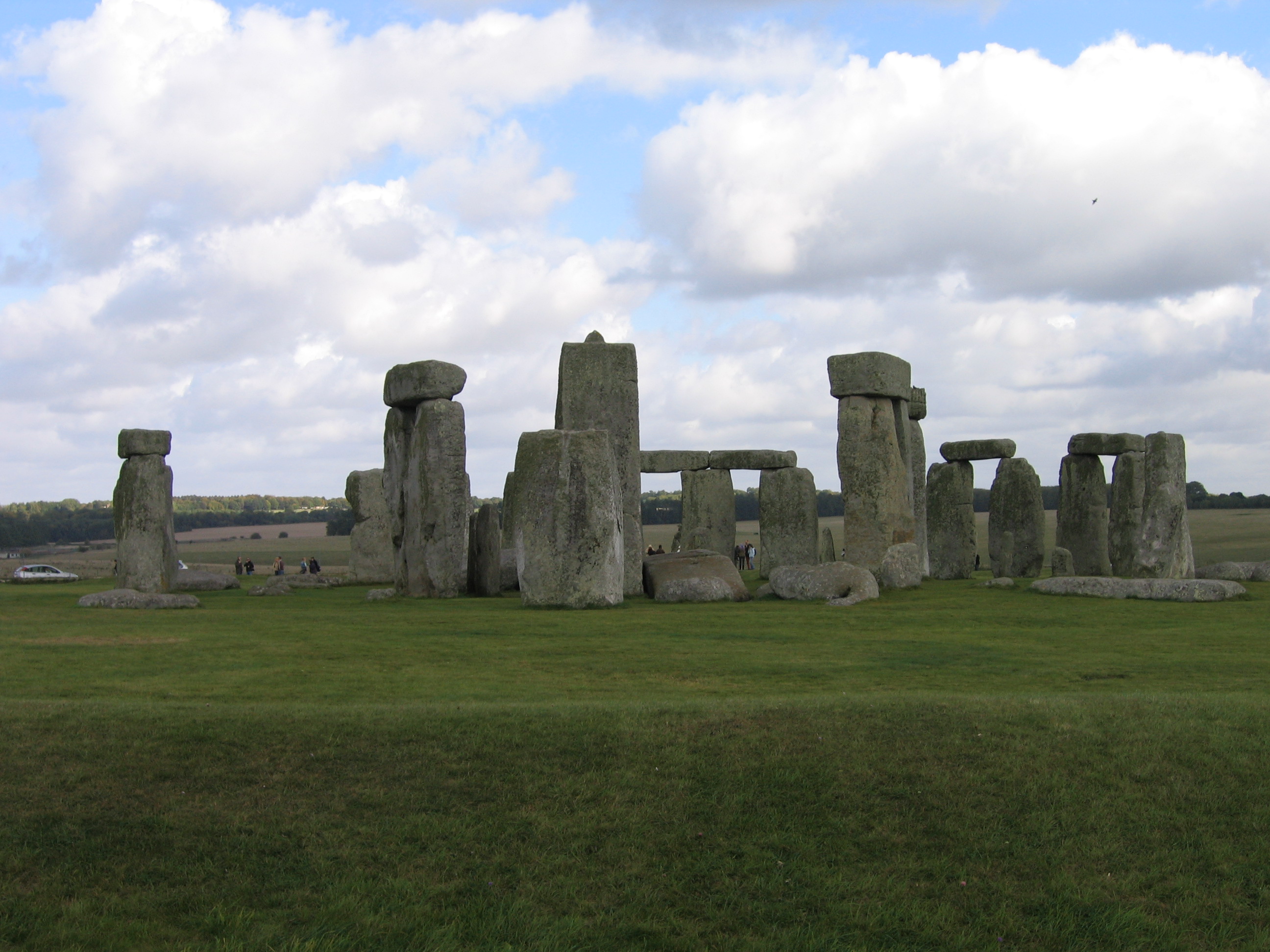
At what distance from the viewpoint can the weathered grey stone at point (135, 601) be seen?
17781 mm

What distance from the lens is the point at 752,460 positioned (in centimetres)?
3091

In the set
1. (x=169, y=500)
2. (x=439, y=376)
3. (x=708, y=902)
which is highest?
(x=439, y=376)

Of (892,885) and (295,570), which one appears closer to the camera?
(892,885)

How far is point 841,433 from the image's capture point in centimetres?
2058

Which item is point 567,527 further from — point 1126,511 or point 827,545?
point 827,545

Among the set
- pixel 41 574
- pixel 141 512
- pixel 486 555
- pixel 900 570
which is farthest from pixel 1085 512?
pixel 41 574

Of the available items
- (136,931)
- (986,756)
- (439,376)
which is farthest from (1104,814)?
(439,376)

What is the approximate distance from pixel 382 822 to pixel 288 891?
2.51 feet

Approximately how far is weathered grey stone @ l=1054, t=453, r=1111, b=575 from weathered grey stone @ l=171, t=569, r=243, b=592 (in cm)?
1782

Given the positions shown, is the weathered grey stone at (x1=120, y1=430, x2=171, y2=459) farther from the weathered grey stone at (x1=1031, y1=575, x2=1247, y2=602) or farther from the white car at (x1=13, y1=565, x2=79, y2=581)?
the weathered grey stone at (x1=1031, y1=575, x2=1247, y2=602)

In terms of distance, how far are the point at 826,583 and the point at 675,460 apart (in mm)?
14282

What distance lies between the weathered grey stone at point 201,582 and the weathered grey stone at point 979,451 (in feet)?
53.5

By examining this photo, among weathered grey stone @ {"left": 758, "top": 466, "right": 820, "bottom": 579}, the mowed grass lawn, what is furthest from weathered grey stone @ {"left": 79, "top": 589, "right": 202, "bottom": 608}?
weathered grey stone @ {"left": 758, "top": 466, "right": 820, "bottom": 579}

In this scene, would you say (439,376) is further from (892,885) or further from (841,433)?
(892,885)
